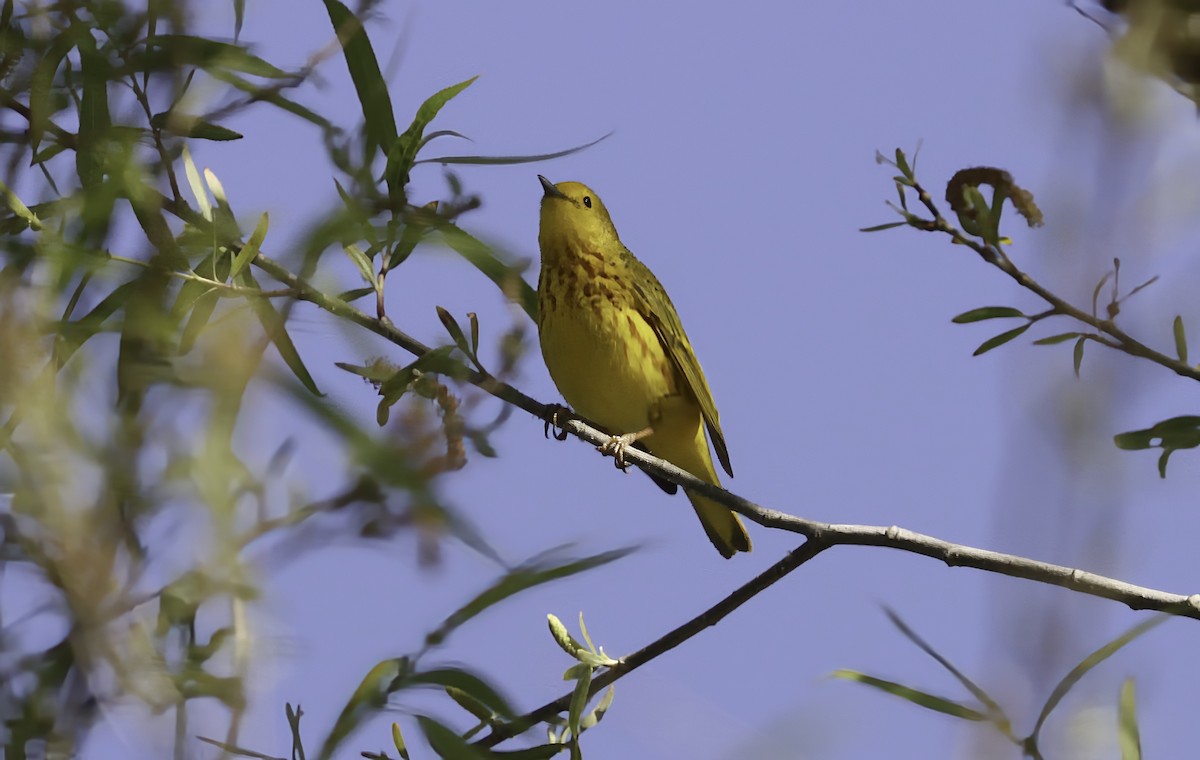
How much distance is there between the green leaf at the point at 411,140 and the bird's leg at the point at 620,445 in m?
1.01

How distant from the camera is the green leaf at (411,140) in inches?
93.5

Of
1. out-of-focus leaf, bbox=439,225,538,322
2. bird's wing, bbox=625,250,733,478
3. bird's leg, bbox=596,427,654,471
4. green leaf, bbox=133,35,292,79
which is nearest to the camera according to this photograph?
green leaf, bbox=133,35,292,79

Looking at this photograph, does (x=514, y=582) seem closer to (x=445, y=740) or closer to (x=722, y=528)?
(x=445, y=740)

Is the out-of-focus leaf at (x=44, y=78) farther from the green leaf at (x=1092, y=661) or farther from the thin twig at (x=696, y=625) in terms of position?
the green leaf at (x=1092, y=661)

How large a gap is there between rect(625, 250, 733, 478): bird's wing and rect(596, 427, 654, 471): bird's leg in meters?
0.20

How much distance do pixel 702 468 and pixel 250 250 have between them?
262 cm

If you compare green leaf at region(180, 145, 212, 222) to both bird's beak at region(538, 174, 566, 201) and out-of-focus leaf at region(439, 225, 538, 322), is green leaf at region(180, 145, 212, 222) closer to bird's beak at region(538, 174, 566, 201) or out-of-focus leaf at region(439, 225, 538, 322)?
out-of-focus leaf at region(439, 225, 538, 322)

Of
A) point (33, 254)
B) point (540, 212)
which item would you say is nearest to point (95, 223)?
point (33, 254)

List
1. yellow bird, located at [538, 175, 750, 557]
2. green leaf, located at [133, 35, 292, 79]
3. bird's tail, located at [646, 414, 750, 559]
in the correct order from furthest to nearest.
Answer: bird's tail, located at [646, 414, 750, 559] < yellow bird, located at [538, 175, 750, 557] < green leaf, located at [133, 35, 292, 79]

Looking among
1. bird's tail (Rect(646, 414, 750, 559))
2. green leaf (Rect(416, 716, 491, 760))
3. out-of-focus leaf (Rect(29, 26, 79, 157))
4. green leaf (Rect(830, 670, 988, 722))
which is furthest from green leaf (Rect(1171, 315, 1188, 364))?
bird's tail (Rect(646, 414, 750, 559))

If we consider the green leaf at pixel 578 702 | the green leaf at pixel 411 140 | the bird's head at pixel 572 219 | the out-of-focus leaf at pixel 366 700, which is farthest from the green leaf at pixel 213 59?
the bird's head at pixel 572 219

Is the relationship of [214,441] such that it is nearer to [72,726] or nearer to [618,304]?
[72,726]

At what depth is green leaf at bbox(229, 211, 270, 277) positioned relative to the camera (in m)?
2.08

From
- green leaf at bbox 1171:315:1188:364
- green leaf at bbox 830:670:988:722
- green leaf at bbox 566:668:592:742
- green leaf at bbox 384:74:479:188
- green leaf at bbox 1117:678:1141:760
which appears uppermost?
green leaf at bbox 384:74:479:188
